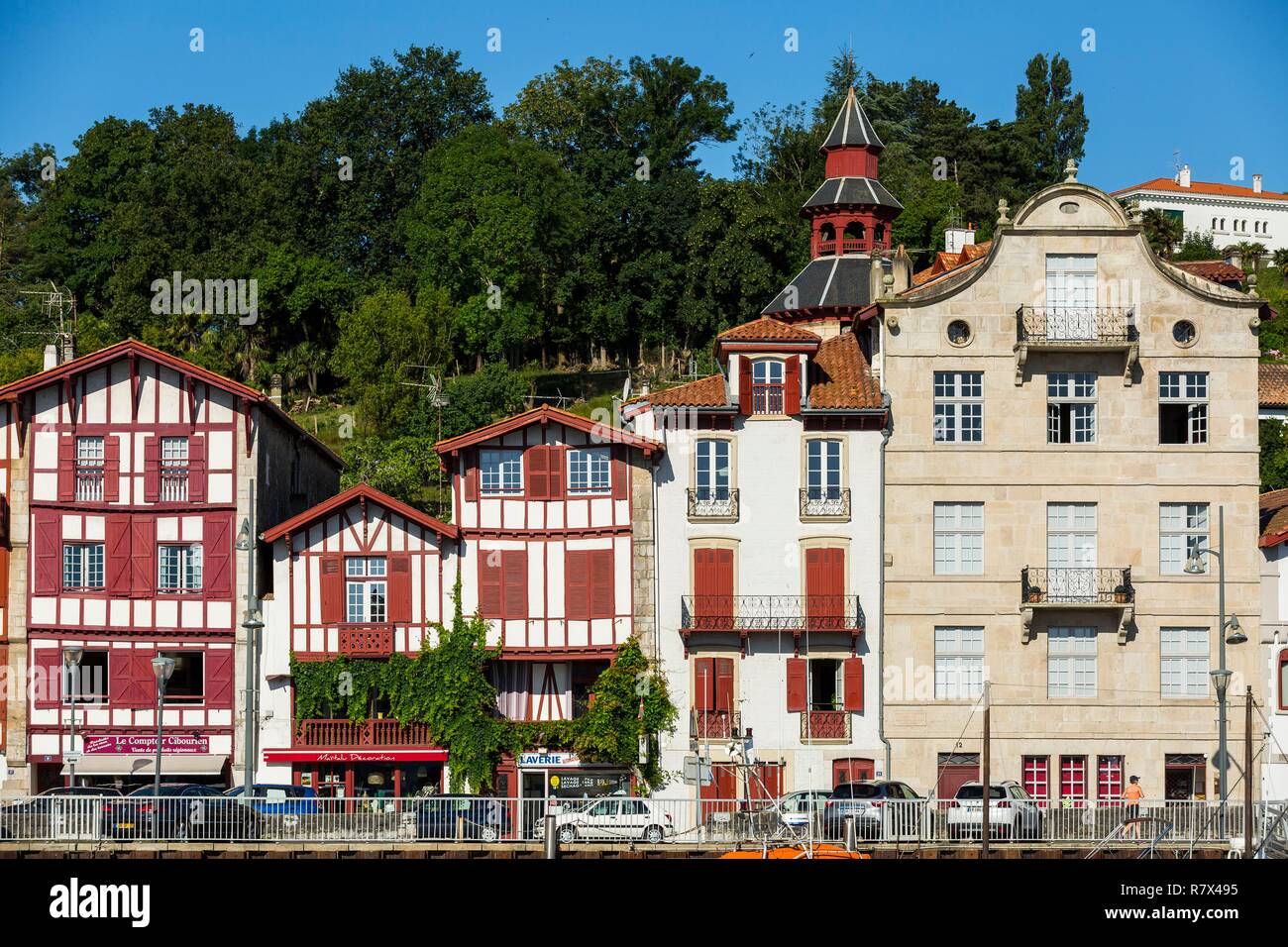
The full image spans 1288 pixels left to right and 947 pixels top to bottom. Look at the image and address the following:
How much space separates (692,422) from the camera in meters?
59.2

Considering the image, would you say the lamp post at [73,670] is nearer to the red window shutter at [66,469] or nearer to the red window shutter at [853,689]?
the red window shutter at [66,469]

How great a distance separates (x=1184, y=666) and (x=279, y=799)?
977 inches

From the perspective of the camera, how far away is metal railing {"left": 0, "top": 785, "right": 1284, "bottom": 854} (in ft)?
156

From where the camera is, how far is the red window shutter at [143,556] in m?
59.7

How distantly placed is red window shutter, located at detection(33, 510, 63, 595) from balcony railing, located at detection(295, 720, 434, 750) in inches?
314

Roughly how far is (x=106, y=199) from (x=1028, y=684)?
256 feet

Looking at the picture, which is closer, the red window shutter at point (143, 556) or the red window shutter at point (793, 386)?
the red window shutter at point (793, 386)

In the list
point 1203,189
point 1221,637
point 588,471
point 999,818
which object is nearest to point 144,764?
point 588,471

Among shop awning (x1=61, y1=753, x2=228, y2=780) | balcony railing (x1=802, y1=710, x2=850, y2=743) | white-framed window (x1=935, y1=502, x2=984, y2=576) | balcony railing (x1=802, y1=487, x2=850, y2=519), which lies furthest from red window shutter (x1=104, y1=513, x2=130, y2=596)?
white-framed window (x1=935, y1=502, x2=984, y2=576)

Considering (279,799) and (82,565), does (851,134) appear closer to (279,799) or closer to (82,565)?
(82,565)

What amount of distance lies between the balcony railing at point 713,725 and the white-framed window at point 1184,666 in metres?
11.8

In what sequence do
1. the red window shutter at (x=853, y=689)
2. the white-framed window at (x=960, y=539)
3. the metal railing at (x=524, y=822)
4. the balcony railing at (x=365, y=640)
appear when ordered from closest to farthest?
the metal railing at (x=524, y=822) → the red window shutter at (x=853, y=689) → the balcony railing at (x=365, y=640) → the white-framed window at (x=960, y=539)

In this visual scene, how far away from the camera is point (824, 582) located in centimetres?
5891

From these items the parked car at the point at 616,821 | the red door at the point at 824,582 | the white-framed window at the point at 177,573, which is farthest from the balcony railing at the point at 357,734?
the red door at the point at 824,582
